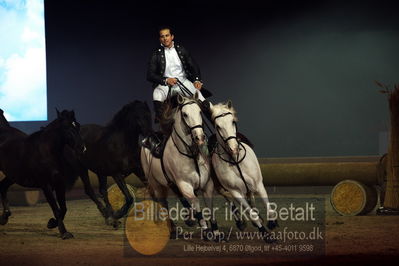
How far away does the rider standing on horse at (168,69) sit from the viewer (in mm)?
7559

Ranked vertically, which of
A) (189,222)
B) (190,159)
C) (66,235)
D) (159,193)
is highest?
(190,159)

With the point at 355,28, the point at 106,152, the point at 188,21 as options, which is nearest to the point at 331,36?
the point at 355,28

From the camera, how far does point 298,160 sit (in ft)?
42.9

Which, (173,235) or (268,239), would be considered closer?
(268,239)

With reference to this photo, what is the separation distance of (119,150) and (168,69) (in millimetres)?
1639

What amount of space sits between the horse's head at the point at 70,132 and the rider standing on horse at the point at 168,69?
91cm

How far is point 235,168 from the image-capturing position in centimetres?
669

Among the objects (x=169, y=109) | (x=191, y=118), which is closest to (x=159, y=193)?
(x=169, y=109)

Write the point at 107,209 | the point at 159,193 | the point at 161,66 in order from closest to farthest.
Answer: the point at 161,66
the point at 159,193
the point at 107,209

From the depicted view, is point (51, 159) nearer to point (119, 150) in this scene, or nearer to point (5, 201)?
point (119, 150)

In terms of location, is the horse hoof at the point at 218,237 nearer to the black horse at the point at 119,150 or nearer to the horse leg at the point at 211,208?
the horse leg at the point at 211,208

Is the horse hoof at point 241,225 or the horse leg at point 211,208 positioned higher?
the horse leg at point 211,208

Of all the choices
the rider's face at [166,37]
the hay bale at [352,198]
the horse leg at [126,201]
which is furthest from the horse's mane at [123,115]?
the hay bale at [352,198]

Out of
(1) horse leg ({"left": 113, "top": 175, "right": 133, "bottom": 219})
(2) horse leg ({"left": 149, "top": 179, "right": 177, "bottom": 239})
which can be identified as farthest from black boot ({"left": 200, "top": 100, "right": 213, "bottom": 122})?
(1) horse leg ({"left": 113, "top": 175, "right": 133, "bottom": 219})
